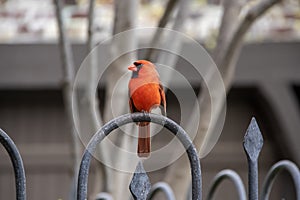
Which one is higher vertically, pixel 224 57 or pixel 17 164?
pixel 224 57

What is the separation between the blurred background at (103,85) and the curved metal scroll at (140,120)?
14.0ft

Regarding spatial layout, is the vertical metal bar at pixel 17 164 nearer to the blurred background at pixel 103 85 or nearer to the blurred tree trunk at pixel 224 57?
the blurred tree trunk at pixel 224 57

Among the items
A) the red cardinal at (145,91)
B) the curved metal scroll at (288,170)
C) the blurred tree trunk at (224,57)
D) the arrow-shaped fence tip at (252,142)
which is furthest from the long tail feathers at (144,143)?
the blurred tree trunk at (224,57)

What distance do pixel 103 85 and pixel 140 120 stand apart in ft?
15.7

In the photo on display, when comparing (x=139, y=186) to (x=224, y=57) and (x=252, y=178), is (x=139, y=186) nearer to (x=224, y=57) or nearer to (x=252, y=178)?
(x=252, y=178)

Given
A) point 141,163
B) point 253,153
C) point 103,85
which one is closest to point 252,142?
point 253,153

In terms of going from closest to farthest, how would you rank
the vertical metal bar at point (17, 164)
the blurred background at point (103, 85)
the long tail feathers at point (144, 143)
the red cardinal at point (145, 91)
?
the vertical metal bar at point (17, 164)
the long tail feathers at point (144, 143)
the red cardinal at point (145, 91)
the blurred background at point (103, 85)

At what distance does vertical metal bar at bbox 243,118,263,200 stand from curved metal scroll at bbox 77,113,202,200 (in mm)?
125

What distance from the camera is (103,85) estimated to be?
6.37m

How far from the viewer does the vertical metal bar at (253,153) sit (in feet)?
5.34

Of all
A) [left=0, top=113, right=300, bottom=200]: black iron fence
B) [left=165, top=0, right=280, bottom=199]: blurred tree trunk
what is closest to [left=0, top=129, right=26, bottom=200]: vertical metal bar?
[left=0, top=113, right=300, bottom=200]: black iron fence

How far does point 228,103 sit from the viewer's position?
22.4 ft

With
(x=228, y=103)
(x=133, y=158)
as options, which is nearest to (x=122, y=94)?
(x=133, y=158)

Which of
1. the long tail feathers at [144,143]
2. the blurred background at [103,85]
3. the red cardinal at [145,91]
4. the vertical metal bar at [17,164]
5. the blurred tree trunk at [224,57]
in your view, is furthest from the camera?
the blurred background at [103,85]
